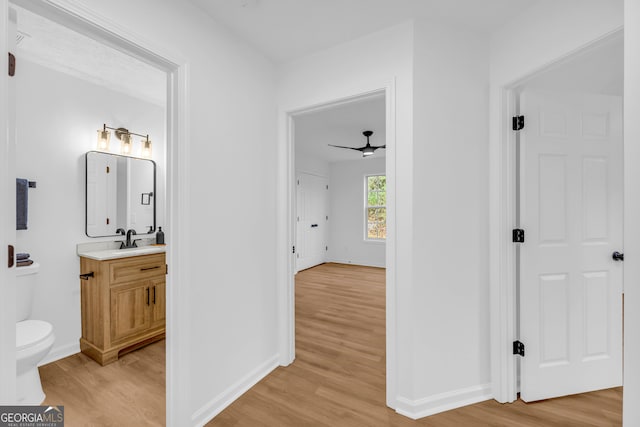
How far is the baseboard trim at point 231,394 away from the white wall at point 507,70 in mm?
1560

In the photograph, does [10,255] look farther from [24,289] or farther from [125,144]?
[125,144]

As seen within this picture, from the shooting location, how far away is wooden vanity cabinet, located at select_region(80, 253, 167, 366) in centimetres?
225

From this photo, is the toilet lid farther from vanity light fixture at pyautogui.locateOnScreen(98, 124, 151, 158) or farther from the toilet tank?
vanity light fixture at pyautogui.locateOnScreen(98, 124, 151, 158)

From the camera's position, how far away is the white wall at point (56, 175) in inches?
86.4

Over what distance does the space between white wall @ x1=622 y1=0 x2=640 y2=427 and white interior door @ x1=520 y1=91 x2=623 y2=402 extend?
0.86 m

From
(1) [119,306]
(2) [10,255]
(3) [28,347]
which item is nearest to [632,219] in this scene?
(2) [10,255]

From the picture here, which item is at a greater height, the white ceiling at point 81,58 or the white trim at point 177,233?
the white ceiling at point 81,58

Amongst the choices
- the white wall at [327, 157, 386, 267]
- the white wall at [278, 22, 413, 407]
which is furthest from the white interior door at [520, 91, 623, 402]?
the white wall at [327, 157, 386, 267]

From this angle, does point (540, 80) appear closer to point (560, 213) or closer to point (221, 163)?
Result: point (560, 213)

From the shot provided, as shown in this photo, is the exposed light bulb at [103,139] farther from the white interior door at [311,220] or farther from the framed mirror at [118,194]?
the white interior door at [311,220]

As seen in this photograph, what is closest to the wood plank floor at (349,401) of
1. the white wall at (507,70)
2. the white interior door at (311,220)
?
the white wall at (507,70)

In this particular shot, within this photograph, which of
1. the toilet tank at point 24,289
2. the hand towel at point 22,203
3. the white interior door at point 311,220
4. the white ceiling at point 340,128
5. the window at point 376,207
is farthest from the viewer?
the window at point 376,207

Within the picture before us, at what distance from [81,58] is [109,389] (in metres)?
2.47

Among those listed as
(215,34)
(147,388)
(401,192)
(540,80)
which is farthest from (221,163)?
(540,80)
